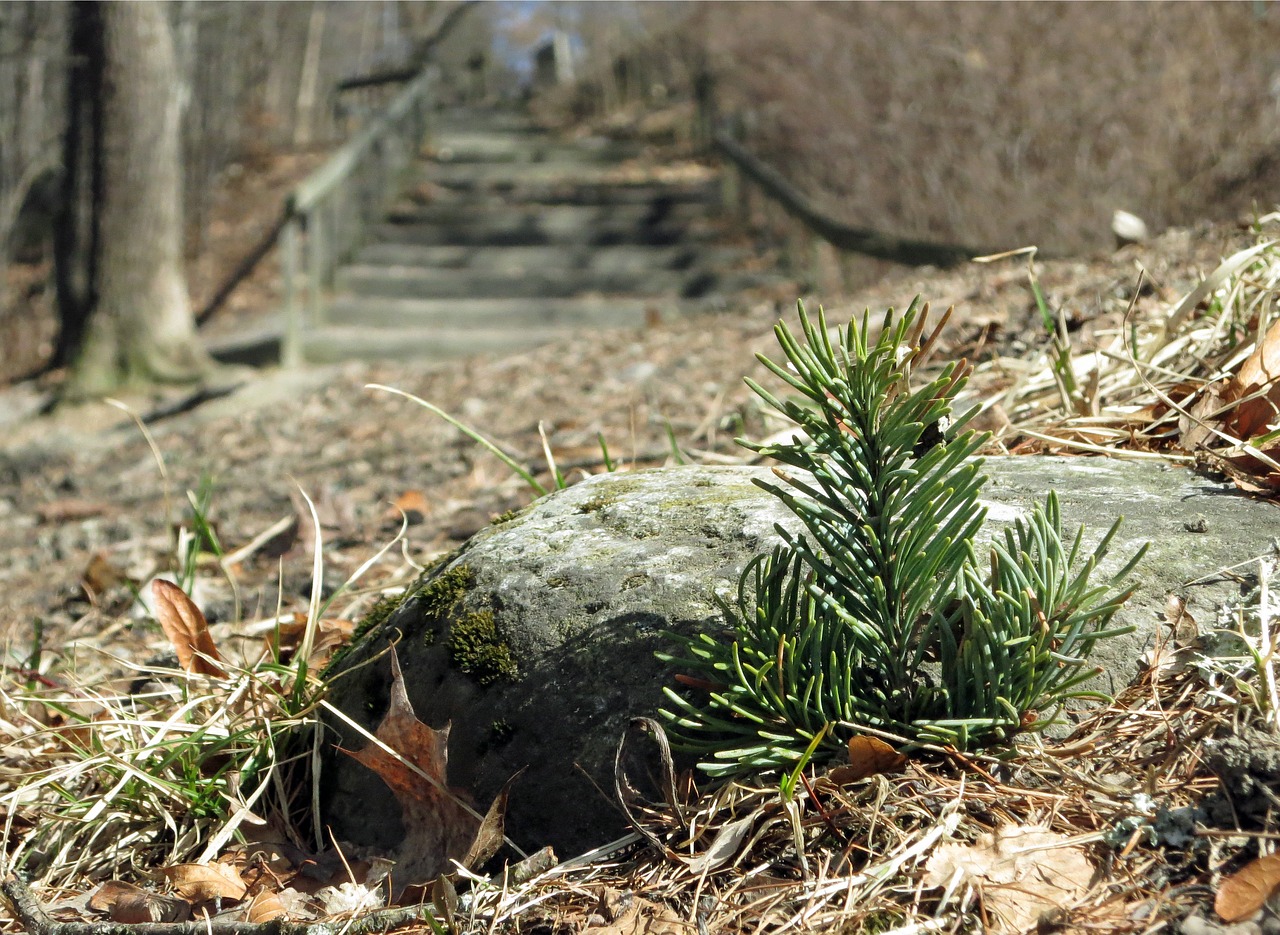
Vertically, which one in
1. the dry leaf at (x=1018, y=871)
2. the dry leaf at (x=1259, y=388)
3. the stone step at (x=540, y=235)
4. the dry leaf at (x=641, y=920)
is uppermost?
the dry leaf at (x=1259, y=388)

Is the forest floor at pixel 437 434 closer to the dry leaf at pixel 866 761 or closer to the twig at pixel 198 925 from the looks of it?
the twig at pixel 198 925

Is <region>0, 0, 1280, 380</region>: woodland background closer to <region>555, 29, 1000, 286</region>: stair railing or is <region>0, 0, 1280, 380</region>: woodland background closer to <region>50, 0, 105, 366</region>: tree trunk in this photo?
<region>555, 29, 1000, 286</region>: stair railing

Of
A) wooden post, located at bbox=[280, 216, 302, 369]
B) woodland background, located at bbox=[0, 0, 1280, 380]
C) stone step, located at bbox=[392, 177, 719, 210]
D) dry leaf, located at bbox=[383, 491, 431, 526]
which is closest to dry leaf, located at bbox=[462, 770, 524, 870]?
dry leaf, located at bbox=[383, 491, 431, 526]

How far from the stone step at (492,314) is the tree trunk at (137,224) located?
1.81m

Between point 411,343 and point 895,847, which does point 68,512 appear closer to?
point 895,847

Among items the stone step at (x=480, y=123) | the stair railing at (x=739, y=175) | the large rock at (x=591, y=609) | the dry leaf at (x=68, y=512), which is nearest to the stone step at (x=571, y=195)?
the stair railing at (x=739, y=175)

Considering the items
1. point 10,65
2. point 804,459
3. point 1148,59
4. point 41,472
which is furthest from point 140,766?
point 10,65

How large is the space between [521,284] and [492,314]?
0.73 m

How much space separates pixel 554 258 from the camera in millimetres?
11773

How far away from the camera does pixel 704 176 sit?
1485 centimetres

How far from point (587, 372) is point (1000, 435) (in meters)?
4.10

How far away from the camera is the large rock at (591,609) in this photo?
159 cm

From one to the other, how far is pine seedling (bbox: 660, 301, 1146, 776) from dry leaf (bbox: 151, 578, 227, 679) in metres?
1.14

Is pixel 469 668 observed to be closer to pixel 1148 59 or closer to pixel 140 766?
pixel 140 766
